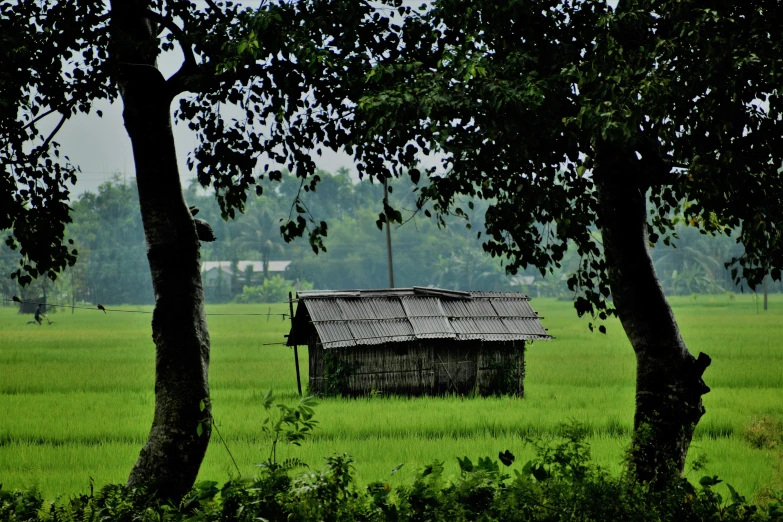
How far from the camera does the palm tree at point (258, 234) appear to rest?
97.9m

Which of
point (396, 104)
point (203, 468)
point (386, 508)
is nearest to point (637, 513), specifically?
point (386, 508)

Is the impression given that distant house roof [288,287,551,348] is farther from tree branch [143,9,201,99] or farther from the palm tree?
the palm tree

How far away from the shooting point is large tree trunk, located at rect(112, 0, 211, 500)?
7062mm

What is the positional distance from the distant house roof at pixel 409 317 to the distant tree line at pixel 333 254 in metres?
65.2

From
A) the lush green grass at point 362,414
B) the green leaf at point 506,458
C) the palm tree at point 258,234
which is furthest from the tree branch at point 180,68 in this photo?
the palm tree at point 258,234

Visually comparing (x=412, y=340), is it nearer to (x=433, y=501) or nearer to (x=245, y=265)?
(x=433, y=501)

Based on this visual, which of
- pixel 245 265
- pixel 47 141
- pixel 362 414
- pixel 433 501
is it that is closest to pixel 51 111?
pixel 47 141

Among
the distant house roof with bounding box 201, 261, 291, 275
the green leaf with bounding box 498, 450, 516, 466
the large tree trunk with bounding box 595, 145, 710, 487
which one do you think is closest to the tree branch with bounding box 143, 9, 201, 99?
the large tree trunk with bounding box 595, 145, 710, 487

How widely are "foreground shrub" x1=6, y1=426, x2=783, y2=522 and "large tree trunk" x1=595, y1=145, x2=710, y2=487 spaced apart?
203 cm

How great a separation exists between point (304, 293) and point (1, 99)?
12797 millimetres

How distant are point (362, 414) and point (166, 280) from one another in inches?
385

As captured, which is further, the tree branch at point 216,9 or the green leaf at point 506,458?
the tree branch at point 216,9

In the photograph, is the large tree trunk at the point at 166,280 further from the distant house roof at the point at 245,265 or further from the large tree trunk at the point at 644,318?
the distant house roof at the point at 245,265

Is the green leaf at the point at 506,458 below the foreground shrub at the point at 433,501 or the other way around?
the other way around
